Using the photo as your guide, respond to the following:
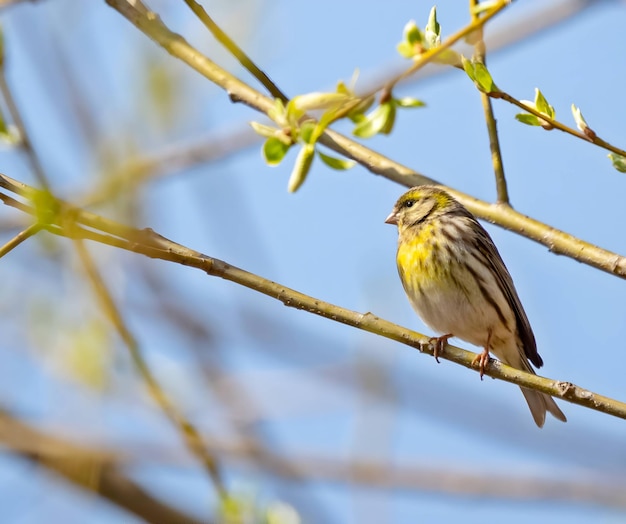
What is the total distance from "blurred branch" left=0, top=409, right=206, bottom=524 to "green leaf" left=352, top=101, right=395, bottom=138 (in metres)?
1.65

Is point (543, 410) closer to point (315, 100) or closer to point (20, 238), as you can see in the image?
point (315, 100)

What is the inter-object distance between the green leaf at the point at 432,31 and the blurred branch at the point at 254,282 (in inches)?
30.6

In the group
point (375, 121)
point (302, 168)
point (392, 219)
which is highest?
point (392, 219)

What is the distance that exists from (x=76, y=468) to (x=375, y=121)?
73.1 inches

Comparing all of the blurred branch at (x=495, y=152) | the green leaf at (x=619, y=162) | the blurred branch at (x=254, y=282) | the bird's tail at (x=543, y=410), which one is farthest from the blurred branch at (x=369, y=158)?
the bird's tail at (x=543, y=410)

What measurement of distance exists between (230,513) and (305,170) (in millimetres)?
837

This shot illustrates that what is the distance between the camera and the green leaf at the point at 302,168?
6.80ft

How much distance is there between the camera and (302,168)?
2074mm

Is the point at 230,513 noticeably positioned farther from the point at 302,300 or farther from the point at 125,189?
the point at 125,189

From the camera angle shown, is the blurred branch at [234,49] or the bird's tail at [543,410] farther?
the bird's tail at [543,410]

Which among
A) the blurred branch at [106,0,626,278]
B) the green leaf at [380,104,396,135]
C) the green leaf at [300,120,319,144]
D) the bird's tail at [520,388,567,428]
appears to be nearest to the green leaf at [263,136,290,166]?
the green leaf at [300,120,319,144]

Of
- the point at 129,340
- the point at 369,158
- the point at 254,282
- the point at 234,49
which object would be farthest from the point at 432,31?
the point at 369,158

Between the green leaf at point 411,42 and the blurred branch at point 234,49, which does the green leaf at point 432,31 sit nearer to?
the green leaf at point 411,42

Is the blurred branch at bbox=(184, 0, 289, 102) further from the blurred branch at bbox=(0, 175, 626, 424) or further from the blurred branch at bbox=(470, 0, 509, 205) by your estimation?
the blurred branch at bbox=(470, 0, 509, 205)
